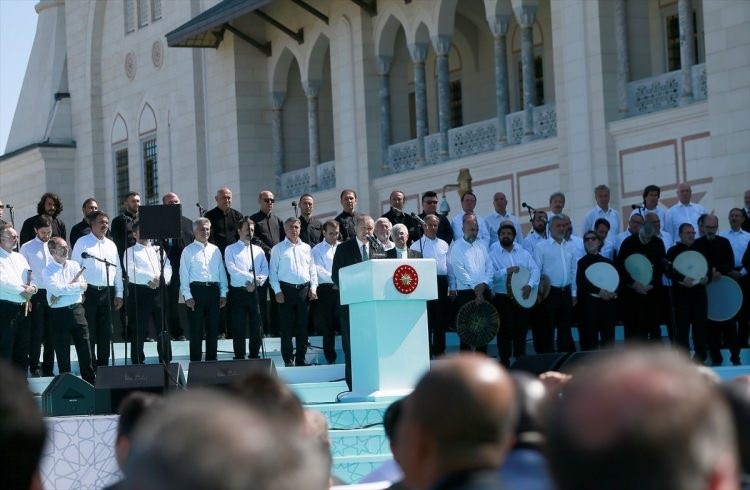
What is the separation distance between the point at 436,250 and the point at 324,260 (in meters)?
1.37

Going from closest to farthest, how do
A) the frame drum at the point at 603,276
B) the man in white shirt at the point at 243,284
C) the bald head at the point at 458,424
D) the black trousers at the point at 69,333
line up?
the bald head at the point at 458,424 → the black trousers at the point at 69,333 → the frame drum at the point at 603,276 → the man in white shirt at the point at 243,284

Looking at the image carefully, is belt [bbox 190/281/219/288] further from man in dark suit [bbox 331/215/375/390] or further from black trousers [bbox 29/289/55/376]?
black trousers [bbox 29/289/55/376]

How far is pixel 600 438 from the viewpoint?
1.59 meters

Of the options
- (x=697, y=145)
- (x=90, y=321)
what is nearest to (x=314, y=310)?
(x=90, y=321)

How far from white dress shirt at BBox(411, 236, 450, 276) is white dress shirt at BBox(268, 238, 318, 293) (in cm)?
127

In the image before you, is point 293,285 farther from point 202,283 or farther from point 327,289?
point 202,283

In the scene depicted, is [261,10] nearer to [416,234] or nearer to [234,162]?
[234,162]

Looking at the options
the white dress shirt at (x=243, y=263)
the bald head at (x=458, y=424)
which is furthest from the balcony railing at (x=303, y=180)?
the bald head at (x=458, y=424)

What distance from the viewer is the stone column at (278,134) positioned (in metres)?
30.5

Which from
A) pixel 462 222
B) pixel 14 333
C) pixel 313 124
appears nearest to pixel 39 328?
pixel 14 333

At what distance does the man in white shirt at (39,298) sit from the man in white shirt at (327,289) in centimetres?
317

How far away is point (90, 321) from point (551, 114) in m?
11.0

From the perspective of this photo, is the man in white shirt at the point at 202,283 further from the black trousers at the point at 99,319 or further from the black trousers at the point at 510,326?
the black trousers at the point at 510,326

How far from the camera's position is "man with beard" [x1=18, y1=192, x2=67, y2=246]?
1462cm
